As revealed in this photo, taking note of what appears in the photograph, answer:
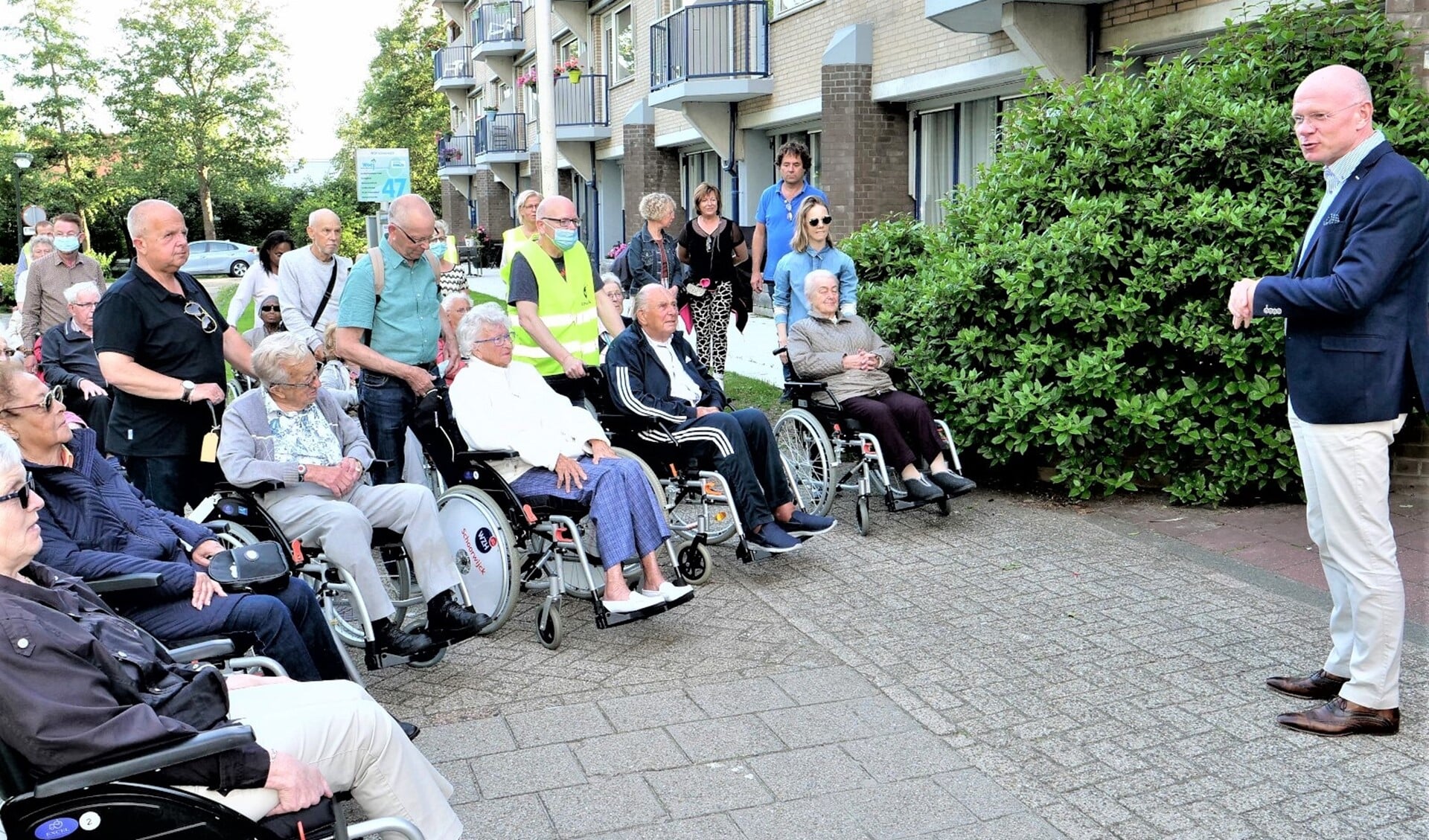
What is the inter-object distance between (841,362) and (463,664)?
3054 mm

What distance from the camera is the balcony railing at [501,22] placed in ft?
126

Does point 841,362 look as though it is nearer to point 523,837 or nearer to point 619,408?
point 619,408

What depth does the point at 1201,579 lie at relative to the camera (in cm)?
598

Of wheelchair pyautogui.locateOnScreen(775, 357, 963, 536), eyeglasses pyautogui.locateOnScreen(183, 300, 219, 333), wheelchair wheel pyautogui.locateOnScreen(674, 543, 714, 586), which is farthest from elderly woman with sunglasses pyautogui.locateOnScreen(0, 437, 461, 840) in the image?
wheelchair pyautogui.locateOnScreen(775, 357, 963, 536)

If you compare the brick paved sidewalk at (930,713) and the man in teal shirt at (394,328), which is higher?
the man in teal shirt at (394,328)

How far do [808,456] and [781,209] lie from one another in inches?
118

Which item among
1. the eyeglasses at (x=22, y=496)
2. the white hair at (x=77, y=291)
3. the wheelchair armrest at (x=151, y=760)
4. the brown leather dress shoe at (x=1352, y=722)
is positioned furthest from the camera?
the white hair at (x=77, y=291)

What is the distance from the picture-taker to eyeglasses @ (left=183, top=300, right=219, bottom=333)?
5305 millimetres

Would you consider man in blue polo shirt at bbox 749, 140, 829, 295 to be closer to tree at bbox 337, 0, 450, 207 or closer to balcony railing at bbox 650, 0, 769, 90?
balcony railing at bbox 650, 0, 769, 90

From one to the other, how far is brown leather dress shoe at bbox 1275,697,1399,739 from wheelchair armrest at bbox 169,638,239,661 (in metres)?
A: 3.43

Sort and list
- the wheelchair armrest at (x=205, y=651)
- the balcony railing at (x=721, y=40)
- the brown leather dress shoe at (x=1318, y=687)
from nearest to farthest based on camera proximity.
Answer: the wheelchair armrest at (x=205, y=651)
the brown leather dress shoe at (x=1318, y=687)
the balcony railing at (x=721, y=40)

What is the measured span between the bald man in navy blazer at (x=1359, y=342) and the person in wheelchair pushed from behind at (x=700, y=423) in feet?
8.73


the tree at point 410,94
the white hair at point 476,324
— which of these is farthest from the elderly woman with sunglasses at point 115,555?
the tree at point 410,94

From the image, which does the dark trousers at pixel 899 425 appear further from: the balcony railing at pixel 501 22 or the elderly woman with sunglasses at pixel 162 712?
the balcony railing at pixel 501 22
